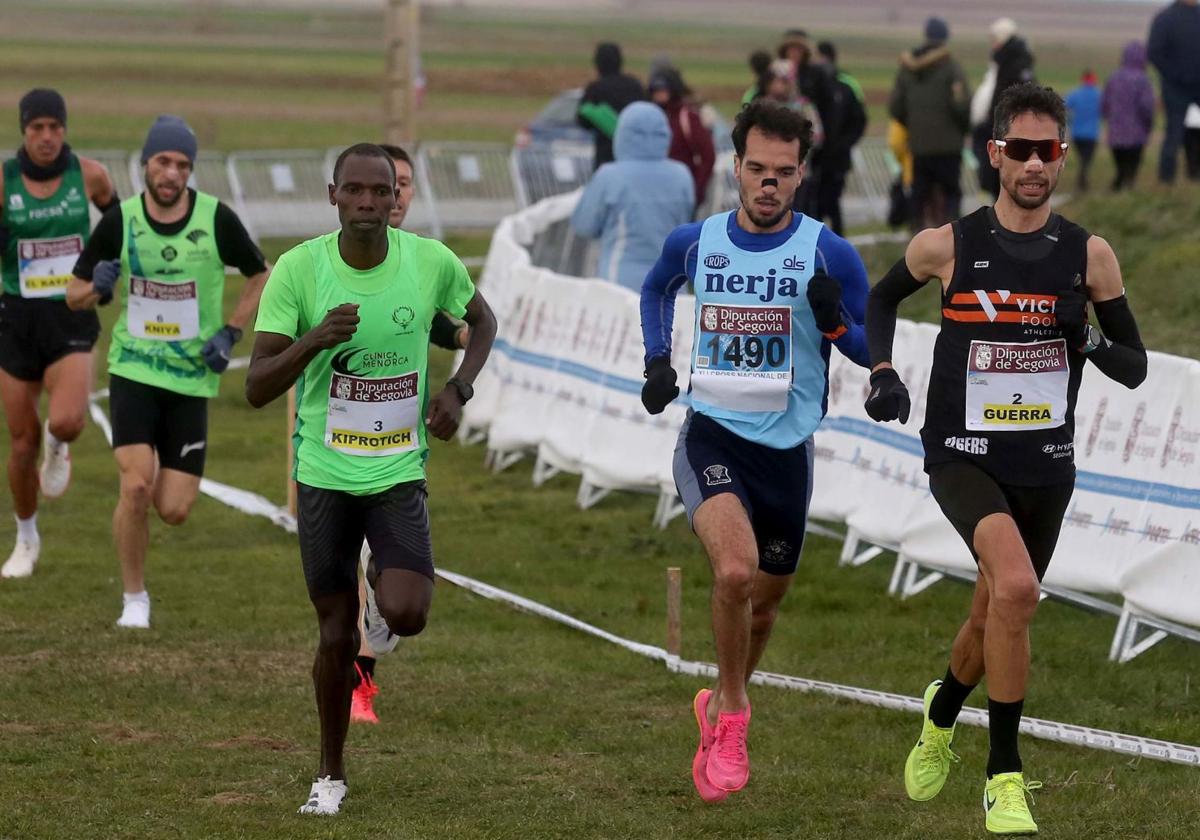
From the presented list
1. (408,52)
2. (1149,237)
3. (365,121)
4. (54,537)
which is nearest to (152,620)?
(54,537)

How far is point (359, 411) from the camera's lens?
6.78m

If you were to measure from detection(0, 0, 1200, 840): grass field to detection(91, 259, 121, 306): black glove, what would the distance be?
1562 millimetres

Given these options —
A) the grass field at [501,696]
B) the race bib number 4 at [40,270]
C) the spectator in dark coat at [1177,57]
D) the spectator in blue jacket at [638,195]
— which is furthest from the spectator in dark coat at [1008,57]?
the race bib number 4 at [40,270]

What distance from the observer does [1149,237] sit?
18125 millimetres

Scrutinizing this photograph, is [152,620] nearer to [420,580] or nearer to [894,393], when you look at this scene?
[420,580]

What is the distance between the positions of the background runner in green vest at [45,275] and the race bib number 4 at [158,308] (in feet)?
3.70

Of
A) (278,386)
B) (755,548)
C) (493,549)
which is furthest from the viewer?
(493,549)

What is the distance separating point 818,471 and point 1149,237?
304 inches

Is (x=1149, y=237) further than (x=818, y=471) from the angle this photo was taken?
Yes

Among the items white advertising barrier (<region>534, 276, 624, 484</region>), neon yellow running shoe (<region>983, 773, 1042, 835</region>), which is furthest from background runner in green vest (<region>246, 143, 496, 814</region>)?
white advertising barrier (<region>534, 276, 624, 484</region>)

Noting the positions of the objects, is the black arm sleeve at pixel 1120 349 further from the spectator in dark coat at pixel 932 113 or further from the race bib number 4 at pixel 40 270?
the spectator in dark coat at pixel 932 113

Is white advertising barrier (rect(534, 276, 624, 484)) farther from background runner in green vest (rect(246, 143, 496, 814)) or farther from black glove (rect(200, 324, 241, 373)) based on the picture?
background runner in green vest (rect(246, 143, 496, 814))

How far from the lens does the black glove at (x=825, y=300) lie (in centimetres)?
702

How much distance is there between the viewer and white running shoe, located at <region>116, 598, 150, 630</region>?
9.75 metres
